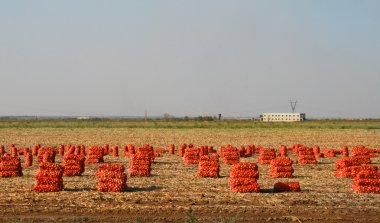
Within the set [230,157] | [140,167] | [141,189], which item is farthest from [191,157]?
[141,189]

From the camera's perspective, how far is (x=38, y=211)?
15.7m

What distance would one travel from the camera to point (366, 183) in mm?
19203

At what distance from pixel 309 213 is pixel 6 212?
7207mm

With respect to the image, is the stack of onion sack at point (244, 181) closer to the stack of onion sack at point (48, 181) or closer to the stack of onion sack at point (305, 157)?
the stack of onion sack at point (48, 181)

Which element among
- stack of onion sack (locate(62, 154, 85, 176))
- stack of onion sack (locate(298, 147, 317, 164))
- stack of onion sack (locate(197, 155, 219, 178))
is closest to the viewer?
stack of onion sack (locate(197, 155, 219, 178))

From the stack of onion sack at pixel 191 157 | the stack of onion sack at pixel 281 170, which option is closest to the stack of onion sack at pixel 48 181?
the stack of onion sack at pixel 281 170

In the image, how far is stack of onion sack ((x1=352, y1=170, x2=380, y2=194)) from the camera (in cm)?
1908

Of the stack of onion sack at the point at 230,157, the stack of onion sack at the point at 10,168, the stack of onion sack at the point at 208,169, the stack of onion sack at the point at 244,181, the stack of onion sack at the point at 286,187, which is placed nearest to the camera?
the stack of onion sack at the point at 244,181

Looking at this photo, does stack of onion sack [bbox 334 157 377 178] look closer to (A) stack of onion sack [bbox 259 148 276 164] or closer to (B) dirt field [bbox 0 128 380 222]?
(B) dirt field [bbox 0 128 380 222]

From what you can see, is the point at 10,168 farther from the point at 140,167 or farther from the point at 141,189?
the point at 141,189

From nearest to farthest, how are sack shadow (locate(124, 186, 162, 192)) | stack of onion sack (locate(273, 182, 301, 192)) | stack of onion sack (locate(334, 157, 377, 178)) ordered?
stack of onion sack (locate(273, 182, 301, 192)) → sack shadow (locate(124, 186, 162, 192)) → stack of onion sack (locate(334, 157, 377, 178))

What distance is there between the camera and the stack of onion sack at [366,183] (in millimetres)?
19078

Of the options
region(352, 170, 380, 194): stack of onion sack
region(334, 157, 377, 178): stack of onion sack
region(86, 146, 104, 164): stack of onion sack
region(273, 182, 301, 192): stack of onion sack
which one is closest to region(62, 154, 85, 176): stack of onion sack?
region(86, 146, 104, 164): stack of onion sack

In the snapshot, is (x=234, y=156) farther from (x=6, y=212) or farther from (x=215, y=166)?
(x=6, y=212)
